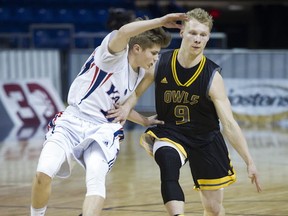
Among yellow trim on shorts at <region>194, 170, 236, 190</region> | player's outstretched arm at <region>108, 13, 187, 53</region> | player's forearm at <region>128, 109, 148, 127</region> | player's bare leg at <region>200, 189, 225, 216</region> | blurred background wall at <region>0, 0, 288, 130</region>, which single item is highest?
player's outstretched arm at <region>108, 13, 187, 53</region>

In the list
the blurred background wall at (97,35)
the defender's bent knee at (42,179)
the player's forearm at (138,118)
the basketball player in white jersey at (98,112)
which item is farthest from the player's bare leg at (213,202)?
the blurred background wall at (97,35)

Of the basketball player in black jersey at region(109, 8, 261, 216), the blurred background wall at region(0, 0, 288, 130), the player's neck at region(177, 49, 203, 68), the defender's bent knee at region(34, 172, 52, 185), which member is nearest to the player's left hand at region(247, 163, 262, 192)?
the basketball player in black jersey at region(109, 8, 261, 216)

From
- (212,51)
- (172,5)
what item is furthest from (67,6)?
(212,51)

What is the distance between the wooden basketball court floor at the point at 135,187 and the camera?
7230 millimetres

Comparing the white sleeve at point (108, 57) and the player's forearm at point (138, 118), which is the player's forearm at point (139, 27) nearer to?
the white sleeve at point (108, 57)

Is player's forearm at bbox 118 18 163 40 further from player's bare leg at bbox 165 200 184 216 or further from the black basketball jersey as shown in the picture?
player's bare leg at bbox 165 200 184 216

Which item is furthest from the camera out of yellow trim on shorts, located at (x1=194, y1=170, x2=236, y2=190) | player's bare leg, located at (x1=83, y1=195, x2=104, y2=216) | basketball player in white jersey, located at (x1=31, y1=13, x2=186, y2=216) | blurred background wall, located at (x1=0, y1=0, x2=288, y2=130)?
blurred background wall, located at (x1=0, y1=0, x2=288, y2=130)

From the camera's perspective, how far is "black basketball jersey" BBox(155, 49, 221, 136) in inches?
229

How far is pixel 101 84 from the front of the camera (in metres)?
5.53

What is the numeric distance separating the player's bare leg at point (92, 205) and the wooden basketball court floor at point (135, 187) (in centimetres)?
190

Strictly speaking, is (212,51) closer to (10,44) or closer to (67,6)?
(10,44)

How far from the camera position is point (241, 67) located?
15.2m

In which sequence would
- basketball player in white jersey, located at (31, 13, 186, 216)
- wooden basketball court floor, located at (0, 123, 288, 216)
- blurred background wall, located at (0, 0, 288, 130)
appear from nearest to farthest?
basketball player in white jersey, located at (31, 13, 186, 216) → wooden basketball court floor, located at (0, 123, 288, 216) → blurred background wall, located at (0, 0, 288, 130)

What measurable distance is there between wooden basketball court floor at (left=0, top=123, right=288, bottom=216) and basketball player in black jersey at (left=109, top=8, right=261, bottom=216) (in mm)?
1113
